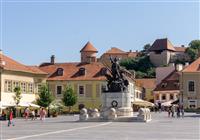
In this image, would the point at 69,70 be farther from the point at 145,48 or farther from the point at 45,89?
the point at 145,48

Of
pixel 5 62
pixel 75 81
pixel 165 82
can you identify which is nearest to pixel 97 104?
pixel 75 81

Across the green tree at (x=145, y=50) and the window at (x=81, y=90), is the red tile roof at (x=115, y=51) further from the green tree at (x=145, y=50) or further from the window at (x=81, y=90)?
the window at (x=81, y=90)

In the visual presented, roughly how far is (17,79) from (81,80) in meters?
14.6

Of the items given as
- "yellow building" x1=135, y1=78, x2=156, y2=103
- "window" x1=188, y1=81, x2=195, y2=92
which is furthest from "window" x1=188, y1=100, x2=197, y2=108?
"yellow building" x1=135, y1=78, x2=156, y2=103

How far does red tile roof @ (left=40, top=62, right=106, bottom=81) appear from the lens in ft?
283

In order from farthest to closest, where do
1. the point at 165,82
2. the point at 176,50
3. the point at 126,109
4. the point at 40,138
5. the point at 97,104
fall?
the point at 176,50 < the point at 165,82 < the point at 97,104 < the point at 126,109 < the point at 40,138

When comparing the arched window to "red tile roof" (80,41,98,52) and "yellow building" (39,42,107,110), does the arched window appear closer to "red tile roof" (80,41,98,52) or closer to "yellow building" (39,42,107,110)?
"yellow building" (39,42,107,110)

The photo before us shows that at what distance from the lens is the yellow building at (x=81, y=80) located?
85.3m

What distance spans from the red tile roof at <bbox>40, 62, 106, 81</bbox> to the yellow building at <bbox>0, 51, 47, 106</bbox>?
6.97 metres

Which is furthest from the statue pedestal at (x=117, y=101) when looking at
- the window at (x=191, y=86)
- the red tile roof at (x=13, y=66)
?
the window at (x=191, y=86)

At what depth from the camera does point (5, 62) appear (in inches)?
2889

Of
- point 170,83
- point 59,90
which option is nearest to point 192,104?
point 59,90

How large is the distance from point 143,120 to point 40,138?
64.4 feet

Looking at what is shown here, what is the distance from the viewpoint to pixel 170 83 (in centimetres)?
11631
